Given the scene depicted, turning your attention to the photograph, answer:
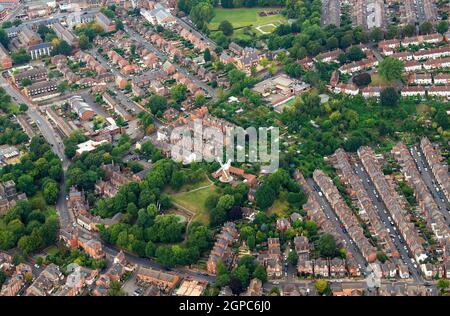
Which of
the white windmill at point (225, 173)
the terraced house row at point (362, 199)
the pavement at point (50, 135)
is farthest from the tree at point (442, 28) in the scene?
the pavement at point (50, 135)

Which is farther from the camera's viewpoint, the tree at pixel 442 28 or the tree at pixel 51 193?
the tree at pixel 442 28

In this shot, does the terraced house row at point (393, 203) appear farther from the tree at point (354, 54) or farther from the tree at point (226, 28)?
the tree at point (226, 28)

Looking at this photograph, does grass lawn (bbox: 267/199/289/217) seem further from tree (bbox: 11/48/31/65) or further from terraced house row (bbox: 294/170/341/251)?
tree (bbox: 11/48/31/65)

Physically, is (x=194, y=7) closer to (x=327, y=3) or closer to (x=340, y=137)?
(x=327, y=3)

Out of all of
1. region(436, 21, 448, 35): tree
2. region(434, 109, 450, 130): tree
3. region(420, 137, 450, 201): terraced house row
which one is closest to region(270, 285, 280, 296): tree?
region(420, 137, 450, 201): terraced house row
